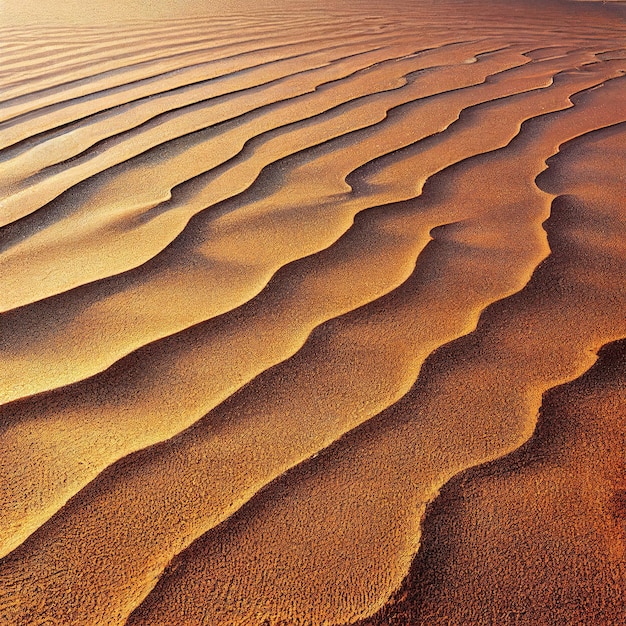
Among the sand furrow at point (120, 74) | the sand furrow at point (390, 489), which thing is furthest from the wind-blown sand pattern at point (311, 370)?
the sand furrow at point (120, 74)

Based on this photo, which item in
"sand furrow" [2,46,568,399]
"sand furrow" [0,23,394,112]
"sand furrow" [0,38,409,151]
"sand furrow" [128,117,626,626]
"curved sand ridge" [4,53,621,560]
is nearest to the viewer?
"sand furrow" [128,117,626,626]

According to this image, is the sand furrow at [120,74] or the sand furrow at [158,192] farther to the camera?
the sand furrow at [120,74]

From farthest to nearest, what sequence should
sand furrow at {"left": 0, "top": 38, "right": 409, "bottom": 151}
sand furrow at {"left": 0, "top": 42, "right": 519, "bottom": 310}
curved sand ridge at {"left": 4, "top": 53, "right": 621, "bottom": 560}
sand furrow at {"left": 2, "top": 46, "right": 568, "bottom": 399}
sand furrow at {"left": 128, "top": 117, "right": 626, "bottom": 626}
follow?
sand furrow at {"left": 0, "top": 38, "right": 409, "bottom": 151} < sand furrow at {"left": 0, "top": 42, "right": 519, "bottom": 310} < sand furrow at {"left": 2, "top": 46, "right": 568, "bottom": 399} < curved sand ridge at {"left": 4, "top": 53, "right": 621, "bottom": 560} < sand furrow at {"left": 128, "top": 117, "right": 626, "bottom": 626}

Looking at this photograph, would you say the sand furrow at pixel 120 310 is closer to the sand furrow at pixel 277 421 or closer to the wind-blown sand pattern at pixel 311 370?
Result: the wind-blown sand pattern at pixel 311 370

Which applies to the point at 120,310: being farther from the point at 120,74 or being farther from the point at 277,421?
the point at 120,74

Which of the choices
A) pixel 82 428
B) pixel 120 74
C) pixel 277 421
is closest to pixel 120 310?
pixel 82 428

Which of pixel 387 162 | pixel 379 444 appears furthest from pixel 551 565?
pixel 387 162

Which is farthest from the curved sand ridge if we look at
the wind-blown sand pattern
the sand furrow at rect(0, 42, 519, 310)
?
the sand furrow at rect(0, 42, 519, 310)

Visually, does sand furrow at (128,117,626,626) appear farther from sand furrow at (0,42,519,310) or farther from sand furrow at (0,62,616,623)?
sand furrow at (0,42,519,310)
